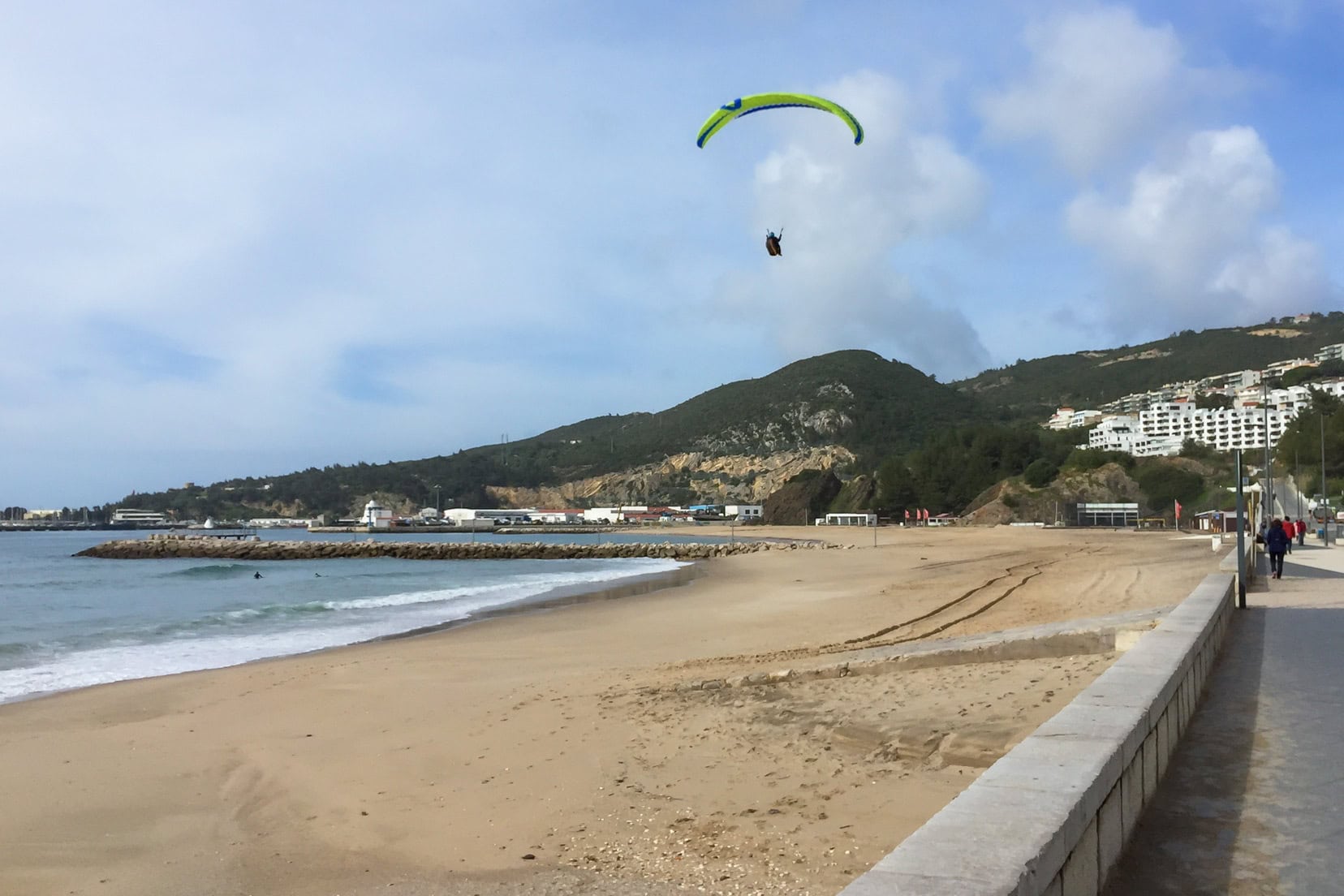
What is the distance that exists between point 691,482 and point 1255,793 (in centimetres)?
16608

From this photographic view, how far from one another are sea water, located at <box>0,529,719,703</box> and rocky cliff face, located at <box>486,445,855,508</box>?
10335cm

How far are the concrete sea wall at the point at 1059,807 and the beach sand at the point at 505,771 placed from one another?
126 centimetres

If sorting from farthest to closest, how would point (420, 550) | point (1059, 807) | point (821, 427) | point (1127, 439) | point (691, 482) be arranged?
point (691, 482) < point (821, 427) < point (1127, 439) < point (420, 550) < point (1059, 807)

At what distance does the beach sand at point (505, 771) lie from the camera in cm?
534

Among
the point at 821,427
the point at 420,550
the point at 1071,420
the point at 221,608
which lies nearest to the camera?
the point at 221,608

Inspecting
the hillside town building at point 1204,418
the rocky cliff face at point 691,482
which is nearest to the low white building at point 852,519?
the hillside town building at point 1204,418

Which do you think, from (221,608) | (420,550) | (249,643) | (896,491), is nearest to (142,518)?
(420,550)

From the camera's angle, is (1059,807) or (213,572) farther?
(213,572)

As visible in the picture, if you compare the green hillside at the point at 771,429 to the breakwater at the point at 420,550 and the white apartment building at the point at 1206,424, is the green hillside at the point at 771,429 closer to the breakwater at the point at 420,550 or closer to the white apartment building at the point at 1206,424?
the white apartment building at the point at 1206,424

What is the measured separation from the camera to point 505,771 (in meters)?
7.39

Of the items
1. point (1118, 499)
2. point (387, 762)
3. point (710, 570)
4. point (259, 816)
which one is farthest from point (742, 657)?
point (1118, 499)

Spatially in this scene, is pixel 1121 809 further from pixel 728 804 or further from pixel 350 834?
pixel 350 834

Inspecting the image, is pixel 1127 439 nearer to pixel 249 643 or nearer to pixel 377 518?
pixel 377 518

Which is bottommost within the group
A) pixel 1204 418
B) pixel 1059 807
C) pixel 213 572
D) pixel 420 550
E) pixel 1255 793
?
pixel 213 572
